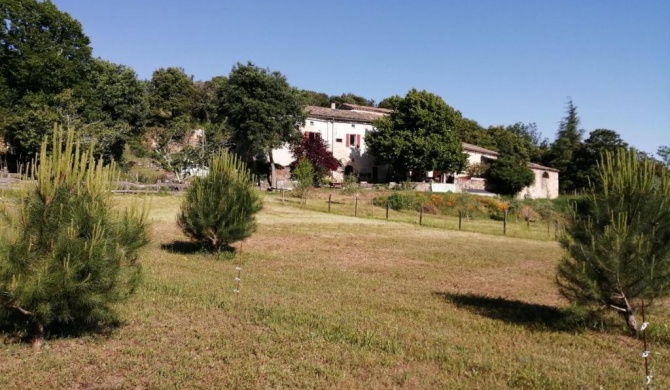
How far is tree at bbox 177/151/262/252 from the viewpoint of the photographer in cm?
1295

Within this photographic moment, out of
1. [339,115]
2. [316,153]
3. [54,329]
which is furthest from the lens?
[339,115]

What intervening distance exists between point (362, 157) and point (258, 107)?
17468 millimetres

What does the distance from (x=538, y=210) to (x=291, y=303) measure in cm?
3937

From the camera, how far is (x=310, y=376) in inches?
202

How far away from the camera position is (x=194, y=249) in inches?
554

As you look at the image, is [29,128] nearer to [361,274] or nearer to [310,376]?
[361,274]

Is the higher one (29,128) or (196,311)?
(29,128)

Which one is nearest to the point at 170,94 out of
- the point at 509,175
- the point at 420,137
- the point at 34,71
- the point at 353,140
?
the point at 34,71

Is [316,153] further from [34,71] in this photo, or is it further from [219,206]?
[219,206]

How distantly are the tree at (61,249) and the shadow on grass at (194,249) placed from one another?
7423mm

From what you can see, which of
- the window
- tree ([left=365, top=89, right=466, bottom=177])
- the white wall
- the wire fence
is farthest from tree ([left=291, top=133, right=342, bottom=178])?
the window

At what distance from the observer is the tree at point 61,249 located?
524 centimetres

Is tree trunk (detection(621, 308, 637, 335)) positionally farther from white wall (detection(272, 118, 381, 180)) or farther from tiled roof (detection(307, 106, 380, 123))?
tiled roof (detection(307, 106, 380, 123))

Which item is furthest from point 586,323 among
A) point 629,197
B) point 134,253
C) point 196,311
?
point 134,253
